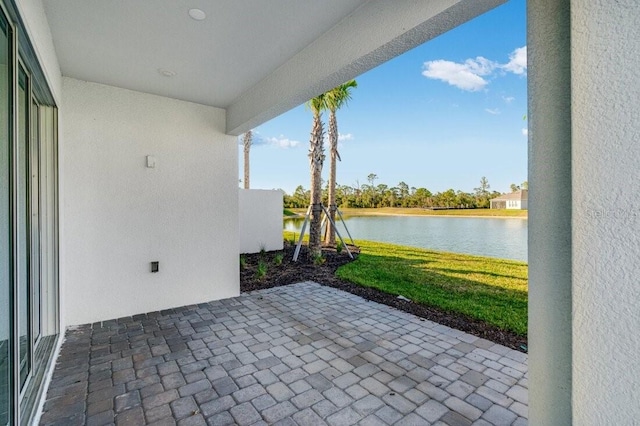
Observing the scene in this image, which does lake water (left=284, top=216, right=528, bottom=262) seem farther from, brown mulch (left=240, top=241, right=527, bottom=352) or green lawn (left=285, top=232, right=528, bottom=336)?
brown mulch (left=240, top=241, right=527, bottom=352)

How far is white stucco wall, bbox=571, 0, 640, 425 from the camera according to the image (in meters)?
1.06

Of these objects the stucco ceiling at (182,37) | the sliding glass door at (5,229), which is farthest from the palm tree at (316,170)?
the sliding glass door at (5,229)

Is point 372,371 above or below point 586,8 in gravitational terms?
below

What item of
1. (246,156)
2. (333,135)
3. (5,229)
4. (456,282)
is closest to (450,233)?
(333,135)

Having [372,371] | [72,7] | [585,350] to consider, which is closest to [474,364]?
[372,371]

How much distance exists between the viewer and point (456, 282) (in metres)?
5.97

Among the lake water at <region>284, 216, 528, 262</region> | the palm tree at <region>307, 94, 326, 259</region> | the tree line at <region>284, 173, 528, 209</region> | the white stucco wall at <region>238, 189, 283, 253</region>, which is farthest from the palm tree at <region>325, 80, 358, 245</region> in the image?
the tree line at <region>284, 173, 528, 209</region>

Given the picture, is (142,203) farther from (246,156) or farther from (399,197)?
(399,197)

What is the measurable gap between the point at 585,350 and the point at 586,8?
1284 millimetres

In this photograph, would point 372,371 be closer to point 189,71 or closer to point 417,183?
point 189,71

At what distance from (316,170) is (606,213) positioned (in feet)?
24.5

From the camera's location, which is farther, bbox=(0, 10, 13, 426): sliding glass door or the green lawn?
the green lawn

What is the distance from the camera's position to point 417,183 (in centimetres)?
2427

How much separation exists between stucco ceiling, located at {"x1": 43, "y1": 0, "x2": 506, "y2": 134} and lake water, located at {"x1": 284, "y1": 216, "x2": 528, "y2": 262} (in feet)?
26.7
